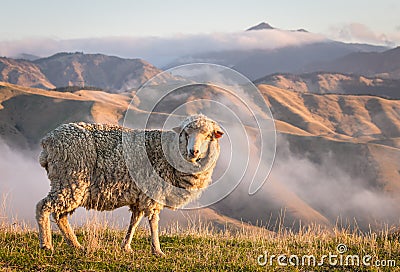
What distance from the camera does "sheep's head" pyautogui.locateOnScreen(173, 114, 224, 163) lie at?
8.69m

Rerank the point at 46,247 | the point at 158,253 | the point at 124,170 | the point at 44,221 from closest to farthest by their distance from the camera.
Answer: the point at 46,247 → the point at 44,221 → the point at 158,253 → the point at 124,170

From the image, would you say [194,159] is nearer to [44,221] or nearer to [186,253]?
[186,253]

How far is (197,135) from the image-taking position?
346 inches

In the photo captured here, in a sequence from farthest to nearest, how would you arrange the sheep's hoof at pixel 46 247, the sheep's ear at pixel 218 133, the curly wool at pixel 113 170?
the sheep's ear at pixel 218 133
the curly wool at pixel 113 170
the sheep's hoof at pixel 46 247

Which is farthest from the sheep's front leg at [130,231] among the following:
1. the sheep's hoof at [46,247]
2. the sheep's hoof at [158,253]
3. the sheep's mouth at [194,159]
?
the sheep's mouth at [194,159]

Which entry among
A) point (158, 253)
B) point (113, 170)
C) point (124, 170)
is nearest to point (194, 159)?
point (124, 170)

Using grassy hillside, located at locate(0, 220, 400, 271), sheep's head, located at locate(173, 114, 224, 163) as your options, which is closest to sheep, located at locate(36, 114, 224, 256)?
sheep's head, located at locate(173, 114, 224, 163)

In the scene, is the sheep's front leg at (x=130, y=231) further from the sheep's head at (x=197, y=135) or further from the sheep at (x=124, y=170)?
the sheep's head at (x=197, y=135)

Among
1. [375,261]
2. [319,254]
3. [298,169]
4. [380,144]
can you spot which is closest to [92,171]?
[319,254]

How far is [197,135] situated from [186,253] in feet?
7.22

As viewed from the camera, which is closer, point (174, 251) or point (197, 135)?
point (197, 135)

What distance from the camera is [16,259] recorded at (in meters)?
7.44

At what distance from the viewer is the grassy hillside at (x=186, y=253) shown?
7477 mm

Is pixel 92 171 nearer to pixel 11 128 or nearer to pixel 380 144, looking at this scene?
pixel 380 144
